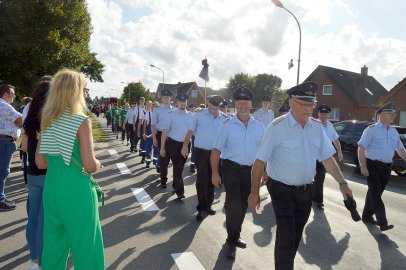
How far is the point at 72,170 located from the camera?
2725mm

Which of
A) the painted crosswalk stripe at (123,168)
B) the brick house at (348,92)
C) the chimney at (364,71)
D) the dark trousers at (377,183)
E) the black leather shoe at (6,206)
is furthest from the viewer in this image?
the chimney at (364,71)

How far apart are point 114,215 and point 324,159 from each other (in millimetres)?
3954

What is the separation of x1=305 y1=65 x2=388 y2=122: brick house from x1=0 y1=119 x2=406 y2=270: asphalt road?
32.2 m

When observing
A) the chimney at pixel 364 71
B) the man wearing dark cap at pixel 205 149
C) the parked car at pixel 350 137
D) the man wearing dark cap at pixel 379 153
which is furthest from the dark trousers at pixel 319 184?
the chimney at pixel 364 71

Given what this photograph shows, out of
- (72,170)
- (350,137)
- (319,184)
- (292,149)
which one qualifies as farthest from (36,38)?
(292,149)

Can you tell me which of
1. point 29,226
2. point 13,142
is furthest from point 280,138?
point 13,142

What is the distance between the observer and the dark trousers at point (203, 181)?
6.32 metres


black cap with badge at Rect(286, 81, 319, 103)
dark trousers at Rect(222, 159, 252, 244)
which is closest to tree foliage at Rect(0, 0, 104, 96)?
dark trousers at Rect(222, 159, 252, 244)

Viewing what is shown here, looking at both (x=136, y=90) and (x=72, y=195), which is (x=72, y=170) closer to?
(x=72, y=195)

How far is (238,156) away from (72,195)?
252cm

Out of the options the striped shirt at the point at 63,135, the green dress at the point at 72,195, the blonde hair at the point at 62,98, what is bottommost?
the green dress at the point at 72,195

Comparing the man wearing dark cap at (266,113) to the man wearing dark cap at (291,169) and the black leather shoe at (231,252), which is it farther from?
the man wearing dark cap at (291,169)

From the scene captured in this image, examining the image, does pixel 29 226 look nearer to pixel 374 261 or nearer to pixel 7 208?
pixel 7 208

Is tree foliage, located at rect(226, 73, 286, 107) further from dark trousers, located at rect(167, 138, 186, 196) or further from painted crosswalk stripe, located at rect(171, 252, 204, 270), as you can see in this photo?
painted crosswalk stripe, located at rect(171, 252, 204, 270)
